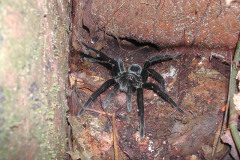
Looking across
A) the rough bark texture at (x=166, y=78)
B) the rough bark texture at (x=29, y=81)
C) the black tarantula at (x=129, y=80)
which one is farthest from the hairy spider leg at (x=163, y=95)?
the rough bark texture at (x=29, y=81)

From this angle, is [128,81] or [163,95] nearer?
[163,95]

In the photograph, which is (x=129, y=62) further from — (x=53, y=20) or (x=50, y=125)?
(x=50, y=125)

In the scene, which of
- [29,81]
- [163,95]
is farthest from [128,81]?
[29,81]

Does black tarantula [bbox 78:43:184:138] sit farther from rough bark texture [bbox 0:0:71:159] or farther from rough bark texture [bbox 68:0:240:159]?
rough bark texture [bbox 0:0:71:159]

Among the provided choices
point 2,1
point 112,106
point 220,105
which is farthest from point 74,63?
point 220,105

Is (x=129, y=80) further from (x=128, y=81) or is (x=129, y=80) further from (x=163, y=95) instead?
(x=163, y=95)

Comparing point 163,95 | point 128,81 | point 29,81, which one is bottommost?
point 163,95

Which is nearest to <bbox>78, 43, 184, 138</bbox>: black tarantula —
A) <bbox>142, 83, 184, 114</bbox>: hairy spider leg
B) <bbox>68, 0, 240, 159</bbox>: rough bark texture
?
<bbox>142, 83, 184, 114</bbox>: hairy spider leg

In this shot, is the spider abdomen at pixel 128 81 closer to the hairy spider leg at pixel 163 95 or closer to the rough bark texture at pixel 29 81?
the hairy spider leg at pixel 163 95

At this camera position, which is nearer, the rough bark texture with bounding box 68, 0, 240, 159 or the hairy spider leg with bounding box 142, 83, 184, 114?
the rough bark texture with bounding box 68, 0, 240, 159
